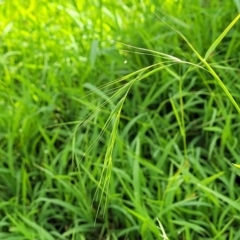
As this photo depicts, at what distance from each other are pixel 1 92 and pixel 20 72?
158 millimetres

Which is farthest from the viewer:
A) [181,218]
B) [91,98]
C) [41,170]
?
[91,98]

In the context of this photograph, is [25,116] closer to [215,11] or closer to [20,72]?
[20,72]

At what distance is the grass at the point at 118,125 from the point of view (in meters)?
1.61

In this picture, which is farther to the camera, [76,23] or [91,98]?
[76,23]

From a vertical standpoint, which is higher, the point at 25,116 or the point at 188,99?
the point at 25,116

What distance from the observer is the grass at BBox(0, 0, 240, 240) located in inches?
Answer: 63.2

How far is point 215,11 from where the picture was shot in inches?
81.0

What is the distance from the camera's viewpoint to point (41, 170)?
6.04 feet

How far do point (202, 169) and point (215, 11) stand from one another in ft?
2.12

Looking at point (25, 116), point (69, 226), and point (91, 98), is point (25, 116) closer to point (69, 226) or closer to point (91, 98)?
point (91, 98)

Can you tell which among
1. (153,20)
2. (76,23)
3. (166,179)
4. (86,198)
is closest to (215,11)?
(153,20)

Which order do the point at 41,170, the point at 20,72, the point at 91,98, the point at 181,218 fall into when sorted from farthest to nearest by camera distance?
the point at 20,72, the point at 91,98, the point at 41,170, the point at 181,218

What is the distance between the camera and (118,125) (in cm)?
184

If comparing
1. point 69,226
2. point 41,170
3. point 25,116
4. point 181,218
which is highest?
point 25,116
